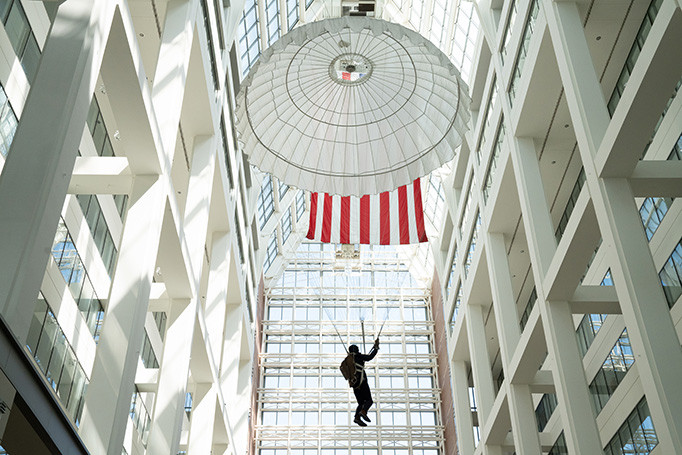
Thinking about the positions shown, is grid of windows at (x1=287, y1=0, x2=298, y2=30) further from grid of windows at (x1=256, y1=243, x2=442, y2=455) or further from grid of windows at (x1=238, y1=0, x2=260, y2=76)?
A: grid of windows at (x1=256, y1=243, x2=442, y2=455)

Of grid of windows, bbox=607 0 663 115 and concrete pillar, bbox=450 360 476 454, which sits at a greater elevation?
grid of windows, bbox=607 0 663 115

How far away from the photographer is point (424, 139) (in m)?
13.8

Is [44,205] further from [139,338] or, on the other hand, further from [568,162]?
[568,162]

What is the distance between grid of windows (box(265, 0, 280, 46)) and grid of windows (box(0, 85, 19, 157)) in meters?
19.1

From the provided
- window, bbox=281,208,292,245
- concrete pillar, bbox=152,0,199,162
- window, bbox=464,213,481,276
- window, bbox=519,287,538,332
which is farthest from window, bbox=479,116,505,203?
window, bbox=281,208,292,245

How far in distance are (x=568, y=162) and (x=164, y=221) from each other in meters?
12.3

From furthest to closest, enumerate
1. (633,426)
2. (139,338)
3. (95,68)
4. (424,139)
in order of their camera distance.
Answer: (633,426) < (424,139) < (139,338) < (95,68)

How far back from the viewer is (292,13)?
111ft

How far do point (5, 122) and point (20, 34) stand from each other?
1794mm

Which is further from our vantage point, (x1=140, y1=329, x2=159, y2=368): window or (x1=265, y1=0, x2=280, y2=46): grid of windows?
(x1=265, y1=0, x2=280, y2=46): grid of windows

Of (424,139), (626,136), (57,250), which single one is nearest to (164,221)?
(57,250)

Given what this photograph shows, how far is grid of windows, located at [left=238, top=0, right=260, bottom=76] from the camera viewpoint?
92.1 feet

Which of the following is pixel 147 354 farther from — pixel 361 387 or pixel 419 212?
pixel 419 212

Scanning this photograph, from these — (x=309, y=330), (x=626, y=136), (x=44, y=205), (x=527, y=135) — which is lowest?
(x=44, y=205)
